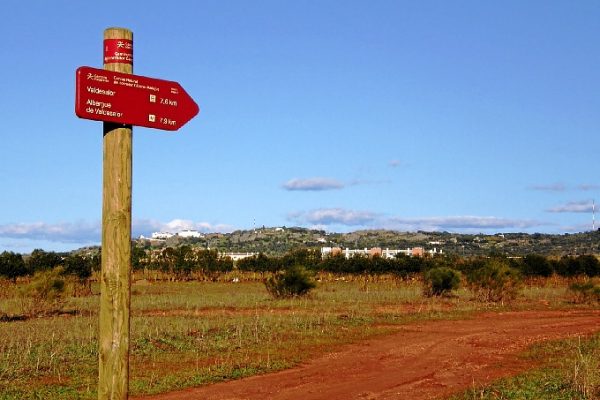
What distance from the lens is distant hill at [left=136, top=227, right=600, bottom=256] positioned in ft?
423

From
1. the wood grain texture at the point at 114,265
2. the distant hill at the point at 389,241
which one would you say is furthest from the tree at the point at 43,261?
the distant hill at the point at 389,241

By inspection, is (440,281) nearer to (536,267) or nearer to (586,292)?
(586,292)

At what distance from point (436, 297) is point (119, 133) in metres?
35.6

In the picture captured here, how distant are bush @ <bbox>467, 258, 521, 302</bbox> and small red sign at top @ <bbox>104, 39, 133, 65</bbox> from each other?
32.8 meters

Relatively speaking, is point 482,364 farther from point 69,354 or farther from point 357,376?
point 69,354

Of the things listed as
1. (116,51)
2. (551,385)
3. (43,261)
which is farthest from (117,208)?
(43,261)

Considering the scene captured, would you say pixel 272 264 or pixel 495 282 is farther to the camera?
pixel 272 264

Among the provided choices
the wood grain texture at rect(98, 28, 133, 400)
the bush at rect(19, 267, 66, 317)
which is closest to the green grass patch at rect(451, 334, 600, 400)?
the wood grain texture at rect(98, 28, 133, 400)

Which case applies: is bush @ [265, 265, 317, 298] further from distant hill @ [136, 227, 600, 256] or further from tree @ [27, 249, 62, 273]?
distant hill @ [136, 227, 600, 256]

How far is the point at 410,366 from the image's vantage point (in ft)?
53.8

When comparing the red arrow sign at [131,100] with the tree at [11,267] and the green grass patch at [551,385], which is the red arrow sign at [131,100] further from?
the tree at [11,267]

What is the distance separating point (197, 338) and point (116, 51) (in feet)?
52.1

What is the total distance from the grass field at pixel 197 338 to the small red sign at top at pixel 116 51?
8.23 metres

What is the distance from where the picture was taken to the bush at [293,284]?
38750 mm
